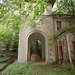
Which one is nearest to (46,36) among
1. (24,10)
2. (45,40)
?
(45,40)

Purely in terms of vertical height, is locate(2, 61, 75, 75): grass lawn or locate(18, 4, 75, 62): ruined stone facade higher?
locate(18, 4, 75, 62): ruined stone facade

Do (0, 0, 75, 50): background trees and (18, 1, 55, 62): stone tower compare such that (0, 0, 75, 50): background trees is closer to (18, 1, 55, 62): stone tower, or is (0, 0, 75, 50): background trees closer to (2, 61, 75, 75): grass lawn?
(18, 1, 55, 62): stone tower

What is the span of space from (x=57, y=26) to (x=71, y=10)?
135 inches

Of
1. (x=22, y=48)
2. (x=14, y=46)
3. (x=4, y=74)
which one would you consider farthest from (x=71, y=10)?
(x=14, y=46)

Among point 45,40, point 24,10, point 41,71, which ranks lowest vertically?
point 41,71

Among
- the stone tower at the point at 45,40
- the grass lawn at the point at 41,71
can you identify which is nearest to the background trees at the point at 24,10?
the stone tower at the point at 45,40

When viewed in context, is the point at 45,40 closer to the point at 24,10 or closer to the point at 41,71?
the point at 41,71

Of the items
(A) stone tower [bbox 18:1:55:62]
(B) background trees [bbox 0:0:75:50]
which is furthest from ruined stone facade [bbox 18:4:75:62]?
(B) background trees [bbox 0:0:75:50]

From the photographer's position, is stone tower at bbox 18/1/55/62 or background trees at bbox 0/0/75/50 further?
stone tower at bbox 18/1/55/62

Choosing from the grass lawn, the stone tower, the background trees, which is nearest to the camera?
the grass lawn

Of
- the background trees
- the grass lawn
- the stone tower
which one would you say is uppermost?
the background trees

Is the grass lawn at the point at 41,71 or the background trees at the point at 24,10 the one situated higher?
the background trees at the point at 24,10

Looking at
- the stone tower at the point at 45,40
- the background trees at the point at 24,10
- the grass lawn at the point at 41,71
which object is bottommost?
the grass lawn at the point at 41,71

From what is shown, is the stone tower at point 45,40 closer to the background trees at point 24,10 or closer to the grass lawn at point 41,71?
the background trees at point 24,10
